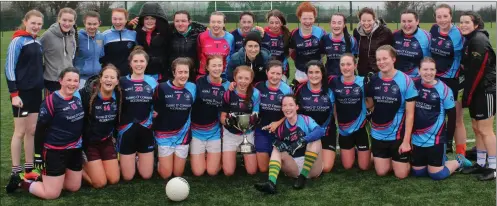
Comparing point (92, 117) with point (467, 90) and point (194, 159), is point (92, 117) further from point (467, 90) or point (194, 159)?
point (467, 90)

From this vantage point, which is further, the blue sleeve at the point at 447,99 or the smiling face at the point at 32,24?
the smiling face at the point at 32,24

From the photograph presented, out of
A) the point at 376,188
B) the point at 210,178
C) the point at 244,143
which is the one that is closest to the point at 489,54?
the point at 376,188

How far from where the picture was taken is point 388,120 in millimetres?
4945

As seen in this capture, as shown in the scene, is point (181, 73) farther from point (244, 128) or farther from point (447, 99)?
point (447, 99)

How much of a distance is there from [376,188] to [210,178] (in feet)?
5.40

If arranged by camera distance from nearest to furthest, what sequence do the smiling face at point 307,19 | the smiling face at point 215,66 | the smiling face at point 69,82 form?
the smiling face at point 69,82 < the smiling face at point 215,66 < the smiling face at point 307,19

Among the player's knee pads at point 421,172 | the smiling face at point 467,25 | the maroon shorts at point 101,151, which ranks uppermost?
the smiling face at point 467,25

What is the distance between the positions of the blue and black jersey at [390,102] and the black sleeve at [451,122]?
376 mm

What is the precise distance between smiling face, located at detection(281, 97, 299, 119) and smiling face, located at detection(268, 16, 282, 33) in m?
1.42

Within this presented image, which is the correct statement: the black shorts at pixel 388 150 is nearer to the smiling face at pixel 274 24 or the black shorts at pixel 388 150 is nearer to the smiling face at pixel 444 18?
the smiling face at pixel 444 18

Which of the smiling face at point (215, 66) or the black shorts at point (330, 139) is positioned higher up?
the smiling face at point (215, 66)

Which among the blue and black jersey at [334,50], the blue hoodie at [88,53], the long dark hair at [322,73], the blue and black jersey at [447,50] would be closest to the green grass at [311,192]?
the long dark hair at [322,73]

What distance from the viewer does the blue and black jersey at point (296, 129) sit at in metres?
4.79

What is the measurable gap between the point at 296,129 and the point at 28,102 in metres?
2.67
